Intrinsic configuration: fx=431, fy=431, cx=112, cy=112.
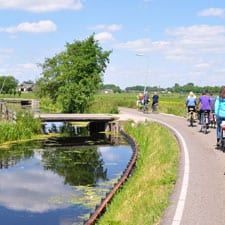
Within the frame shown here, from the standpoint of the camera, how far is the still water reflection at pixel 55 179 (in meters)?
13.6

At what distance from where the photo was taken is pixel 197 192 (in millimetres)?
10594

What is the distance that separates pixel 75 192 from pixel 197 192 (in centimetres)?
681

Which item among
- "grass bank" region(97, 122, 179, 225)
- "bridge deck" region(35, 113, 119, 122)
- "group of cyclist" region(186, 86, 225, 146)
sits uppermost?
"group of cyclist" region(186, 86, 225, 146)

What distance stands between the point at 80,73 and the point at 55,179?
31184mm

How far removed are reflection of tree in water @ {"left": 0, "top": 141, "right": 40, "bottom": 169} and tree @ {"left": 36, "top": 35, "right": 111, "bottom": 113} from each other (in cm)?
1927

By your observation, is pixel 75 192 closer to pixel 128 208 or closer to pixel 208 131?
pixel 128 208

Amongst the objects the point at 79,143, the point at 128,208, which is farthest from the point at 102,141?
the point at 128,208

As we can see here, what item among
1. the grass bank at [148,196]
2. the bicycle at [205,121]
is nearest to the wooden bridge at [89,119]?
the bicycle at [205,121]

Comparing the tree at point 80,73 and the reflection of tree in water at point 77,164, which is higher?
the tree at point 80,73

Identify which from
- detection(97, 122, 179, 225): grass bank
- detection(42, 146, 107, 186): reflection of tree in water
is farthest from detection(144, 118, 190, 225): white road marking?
detection(42, 146, 107, 186): reflection of tree in water

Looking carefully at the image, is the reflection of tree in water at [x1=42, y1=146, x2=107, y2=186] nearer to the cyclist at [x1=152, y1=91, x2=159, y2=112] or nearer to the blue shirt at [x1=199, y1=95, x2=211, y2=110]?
the blue shirt at [x1=199, y1=95, x2=211, y2=110]

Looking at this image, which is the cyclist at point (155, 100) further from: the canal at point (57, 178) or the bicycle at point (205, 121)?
the bicycle at point (205, 121)

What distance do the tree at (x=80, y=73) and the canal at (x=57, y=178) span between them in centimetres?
1710

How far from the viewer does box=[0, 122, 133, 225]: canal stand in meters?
13.6
